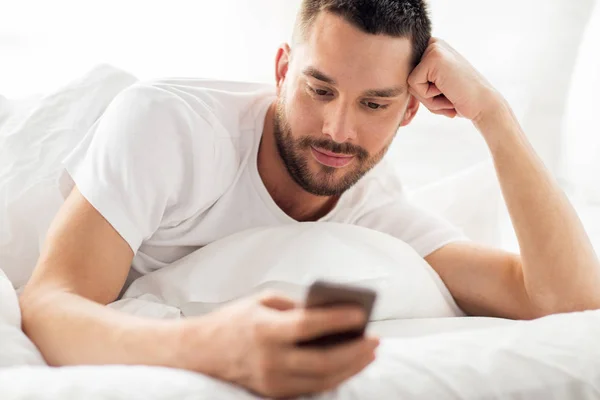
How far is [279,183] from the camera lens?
1405mm

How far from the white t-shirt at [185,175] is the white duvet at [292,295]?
87 mm

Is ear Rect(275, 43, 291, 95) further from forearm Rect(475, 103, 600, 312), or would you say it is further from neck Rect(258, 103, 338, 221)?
forearm Rect(475, 103, 600, 312)

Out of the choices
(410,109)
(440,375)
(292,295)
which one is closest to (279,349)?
(440,375)

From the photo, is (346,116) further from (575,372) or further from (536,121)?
(536,121)

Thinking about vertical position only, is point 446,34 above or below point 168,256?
above

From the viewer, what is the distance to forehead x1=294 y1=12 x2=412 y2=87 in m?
1.23

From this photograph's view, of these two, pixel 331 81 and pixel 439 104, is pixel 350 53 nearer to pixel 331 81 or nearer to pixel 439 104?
pixel 331 81

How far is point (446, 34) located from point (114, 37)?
2.97ft

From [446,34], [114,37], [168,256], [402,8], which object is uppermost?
[402,8]

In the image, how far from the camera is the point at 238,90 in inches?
57.1

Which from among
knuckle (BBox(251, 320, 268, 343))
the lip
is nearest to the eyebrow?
the lip

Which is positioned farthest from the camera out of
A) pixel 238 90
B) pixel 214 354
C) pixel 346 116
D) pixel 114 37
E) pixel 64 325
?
pixel 114 37

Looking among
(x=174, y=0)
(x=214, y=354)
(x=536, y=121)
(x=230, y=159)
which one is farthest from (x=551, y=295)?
(x=174, y=0)

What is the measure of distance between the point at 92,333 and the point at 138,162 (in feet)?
1.10
